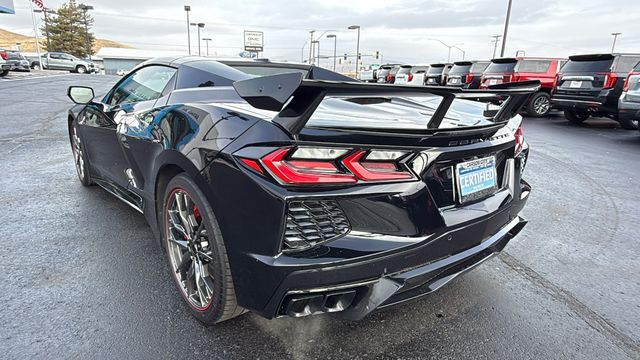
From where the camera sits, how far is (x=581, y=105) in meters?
9.72

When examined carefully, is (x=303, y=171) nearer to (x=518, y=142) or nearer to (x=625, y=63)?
(x=518, y=142)

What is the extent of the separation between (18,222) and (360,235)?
3.22m

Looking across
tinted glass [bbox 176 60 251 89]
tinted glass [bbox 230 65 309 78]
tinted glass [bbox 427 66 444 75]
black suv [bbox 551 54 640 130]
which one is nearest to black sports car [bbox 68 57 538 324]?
tinted glass [bbox 176 60 251 89]

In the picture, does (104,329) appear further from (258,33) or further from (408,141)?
(258,33)

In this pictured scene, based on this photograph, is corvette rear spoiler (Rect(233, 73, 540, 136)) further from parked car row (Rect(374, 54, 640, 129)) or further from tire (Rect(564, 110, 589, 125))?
tire (Rect(564, 110, 589, 125))

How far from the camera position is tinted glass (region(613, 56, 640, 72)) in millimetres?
9398

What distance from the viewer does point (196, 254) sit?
2066 mm

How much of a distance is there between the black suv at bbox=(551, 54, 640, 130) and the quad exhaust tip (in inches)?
383

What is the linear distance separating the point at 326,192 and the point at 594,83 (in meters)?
10.7

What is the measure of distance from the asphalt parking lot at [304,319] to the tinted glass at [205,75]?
4.07ft

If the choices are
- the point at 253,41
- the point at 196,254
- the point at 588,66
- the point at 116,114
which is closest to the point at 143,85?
the point at 116,114

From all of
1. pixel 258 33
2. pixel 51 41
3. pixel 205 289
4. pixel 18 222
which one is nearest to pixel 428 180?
pixel 205 289

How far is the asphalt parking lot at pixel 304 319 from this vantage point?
6.32 feet

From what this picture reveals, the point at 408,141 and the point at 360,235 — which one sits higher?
the point at 408,141
